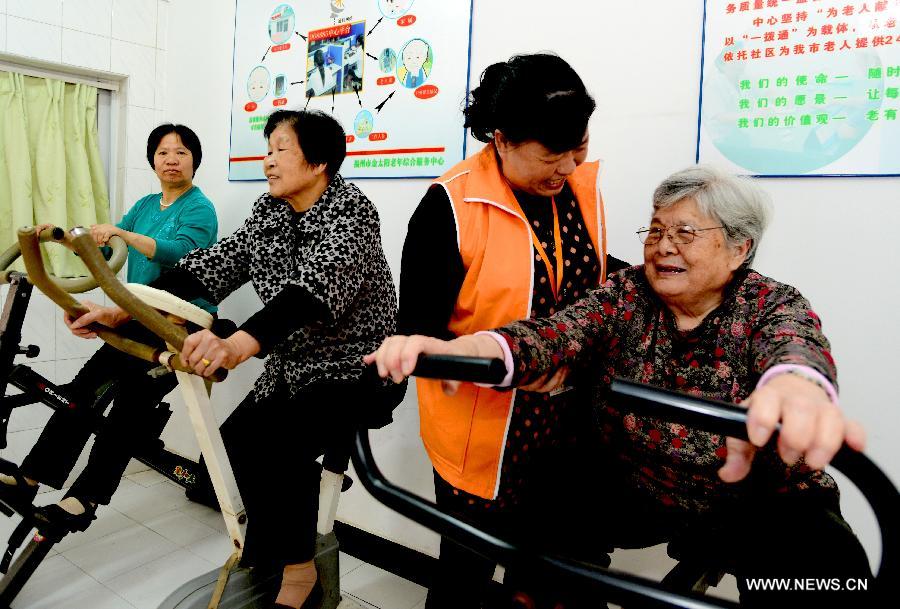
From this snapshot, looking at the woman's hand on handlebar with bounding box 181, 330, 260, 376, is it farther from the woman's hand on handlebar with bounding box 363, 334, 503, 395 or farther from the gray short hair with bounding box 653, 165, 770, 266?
the gray short hair with bounding box 653, 165, 770, 266

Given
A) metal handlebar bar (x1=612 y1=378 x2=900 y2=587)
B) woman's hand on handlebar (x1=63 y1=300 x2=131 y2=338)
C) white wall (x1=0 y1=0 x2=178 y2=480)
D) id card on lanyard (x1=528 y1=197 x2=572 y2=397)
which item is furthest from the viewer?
white wall (x1=0 y1=0 x2=178 y2=480)

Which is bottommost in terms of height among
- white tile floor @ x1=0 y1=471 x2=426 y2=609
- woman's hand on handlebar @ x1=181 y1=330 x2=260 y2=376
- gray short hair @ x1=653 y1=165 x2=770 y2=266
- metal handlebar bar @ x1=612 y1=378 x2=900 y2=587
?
white tile floor @ x1=0 y1=471 x2=426 y2=609

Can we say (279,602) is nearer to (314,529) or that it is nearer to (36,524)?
(314,529)

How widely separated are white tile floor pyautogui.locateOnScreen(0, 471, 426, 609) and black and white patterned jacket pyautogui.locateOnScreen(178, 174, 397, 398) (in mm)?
978

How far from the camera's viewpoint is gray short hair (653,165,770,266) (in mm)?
1238

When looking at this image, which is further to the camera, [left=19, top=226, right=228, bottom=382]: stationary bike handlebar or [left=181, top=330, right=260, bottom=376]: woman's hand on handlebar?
[left=181, top=330, right=260, bottom=376]: woman's hand on handlebar

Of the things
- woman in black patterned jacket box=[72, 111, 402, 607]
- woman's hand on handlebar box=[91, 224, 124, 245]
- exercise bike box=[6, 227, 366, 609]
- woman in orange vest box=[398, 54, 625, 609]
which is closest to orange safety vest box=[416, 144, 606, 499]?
woman in orange vest box=[398, 54, 625, 609]

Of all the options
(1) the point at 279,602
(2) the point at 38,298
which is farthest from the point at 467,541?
(2) the point at 38,298

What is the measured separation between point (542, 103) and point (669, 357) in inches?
23.8

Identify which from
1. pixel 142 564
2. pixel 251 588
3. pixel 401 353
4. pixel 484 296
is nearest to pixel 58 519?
pixel 142 564

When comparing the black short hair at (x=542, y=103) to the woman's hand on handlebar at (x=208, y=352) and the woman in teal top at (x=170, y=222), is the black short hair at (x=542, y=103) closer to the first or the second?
the woman's hand on handlebar at (x=208, y=352)

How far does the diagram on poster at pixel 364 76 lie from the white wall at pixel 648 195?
0.11 meters

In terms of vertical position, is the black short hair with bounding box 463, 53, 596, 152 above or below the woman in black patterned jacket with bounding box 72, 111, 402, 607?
above

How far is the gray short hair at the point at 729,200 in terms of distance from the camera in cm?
124
